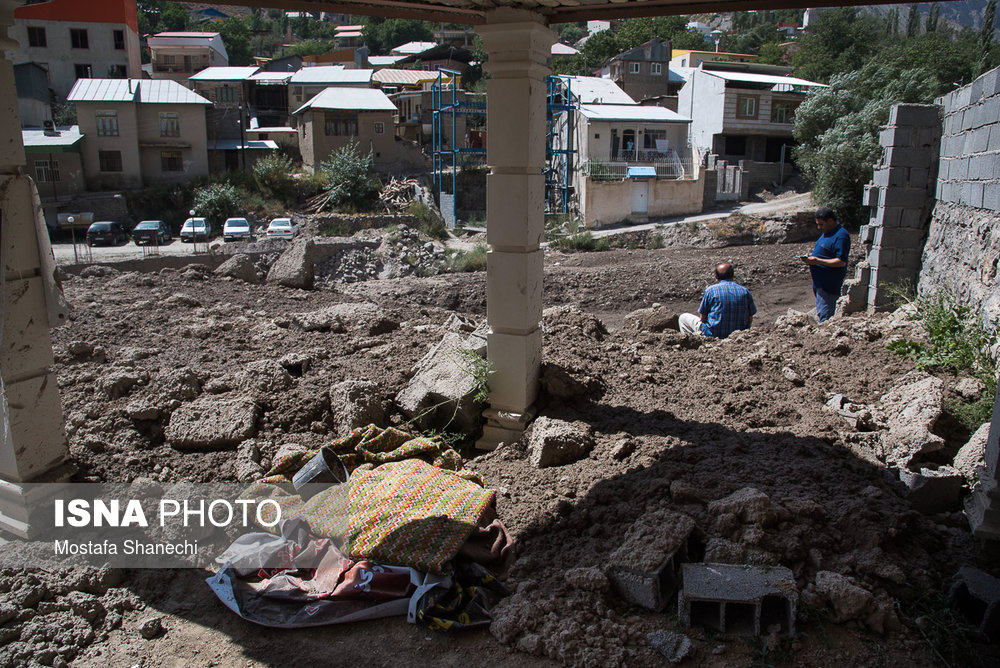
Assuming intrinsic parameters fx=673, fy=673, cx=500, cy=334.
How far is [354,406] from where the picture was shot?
468 cm

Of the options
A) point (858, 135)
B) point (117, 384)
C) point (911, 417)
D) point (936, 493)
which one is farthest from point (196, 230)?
point (936, 493)

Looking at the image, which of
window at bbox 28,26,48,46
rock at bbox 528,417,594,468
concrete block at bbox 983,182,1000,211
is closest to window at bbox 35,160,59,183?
window at bbox 28,26,48,46

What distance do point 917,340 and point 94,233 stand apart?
2533cm

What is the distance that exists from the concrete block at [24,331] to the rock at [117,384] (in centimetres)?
107

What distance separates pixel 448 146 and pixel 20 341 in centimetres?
3282

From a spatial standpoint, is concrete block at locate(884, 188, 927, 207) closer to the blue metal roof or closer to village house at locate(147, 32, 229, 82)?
the blue metal roof

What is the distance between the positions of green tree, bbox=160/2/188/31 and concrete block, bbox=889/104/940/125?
290 ft

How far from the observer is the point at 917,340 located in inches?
218

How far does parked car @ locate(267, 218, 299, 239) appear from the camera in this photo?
22.5 m

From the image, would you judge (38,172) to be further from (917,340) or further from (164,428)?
(917,340)

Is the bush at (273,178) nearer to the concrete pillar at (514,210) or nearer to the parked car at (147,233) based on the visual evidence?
the parked car at (147,233)

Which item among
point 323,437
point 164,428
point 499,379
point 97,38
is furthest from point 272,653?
point 97,38

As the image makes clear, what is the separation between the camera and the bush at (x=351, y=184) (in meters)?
28.7

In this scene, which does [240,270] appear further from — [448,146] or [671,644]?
[448,146]
